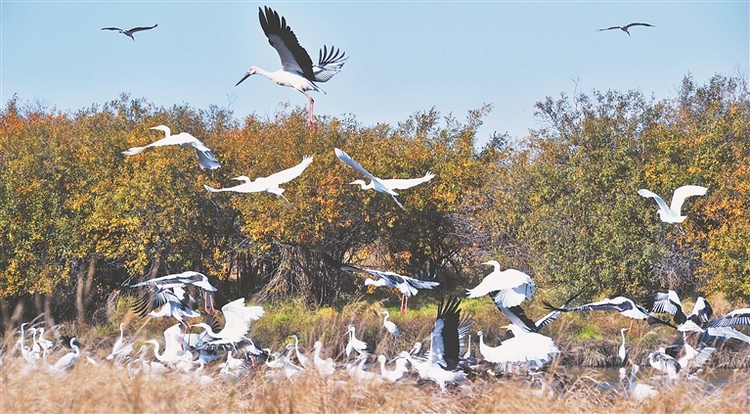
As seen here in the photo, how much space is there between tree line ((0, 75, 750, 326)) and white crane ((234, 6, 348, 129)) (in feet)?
41.3

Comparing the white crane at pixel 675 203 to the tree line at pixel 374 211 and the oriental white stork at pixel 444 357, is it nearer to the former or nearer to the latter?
the oriental white stork at pixel 444 357

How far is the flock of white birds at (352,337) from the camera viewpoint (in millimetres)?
11273

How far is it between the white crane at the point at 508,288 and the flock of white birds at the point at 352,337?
0.01 metres

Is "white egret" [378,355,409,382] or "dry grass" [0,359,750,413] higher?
"dry grass" [0,359,750,413]

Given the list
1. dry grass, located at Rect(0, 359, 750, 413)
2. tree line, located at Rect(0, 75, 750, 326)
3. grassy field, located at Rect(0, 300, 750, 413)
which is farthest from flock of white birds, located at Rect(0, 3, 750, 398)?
tree line, located at Rect(0, 75, 750, 326)

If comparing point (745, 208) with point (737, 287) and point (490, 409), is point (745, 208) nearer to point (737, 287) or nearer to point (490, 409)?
point (737, 287)

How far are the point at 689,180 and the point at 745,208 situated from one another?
167cm

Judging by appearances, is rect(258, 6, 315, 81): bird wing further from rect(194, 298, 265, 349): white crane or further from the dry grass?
the dry grass

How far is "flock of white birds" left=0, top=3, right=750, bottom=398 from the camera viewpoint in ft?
37.0

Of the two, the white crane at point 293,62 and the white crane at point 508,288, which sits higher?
the white crane at point 293,62

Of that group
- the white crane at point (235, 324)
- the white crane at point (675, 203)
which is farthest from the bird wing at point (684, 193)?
the white crane at point (235, 324)

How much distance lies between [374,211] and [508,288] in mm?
16339

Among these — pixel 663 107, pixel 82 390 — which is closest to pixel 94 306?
pixel 663 107

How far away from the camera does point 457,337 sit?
A: 457 inches
